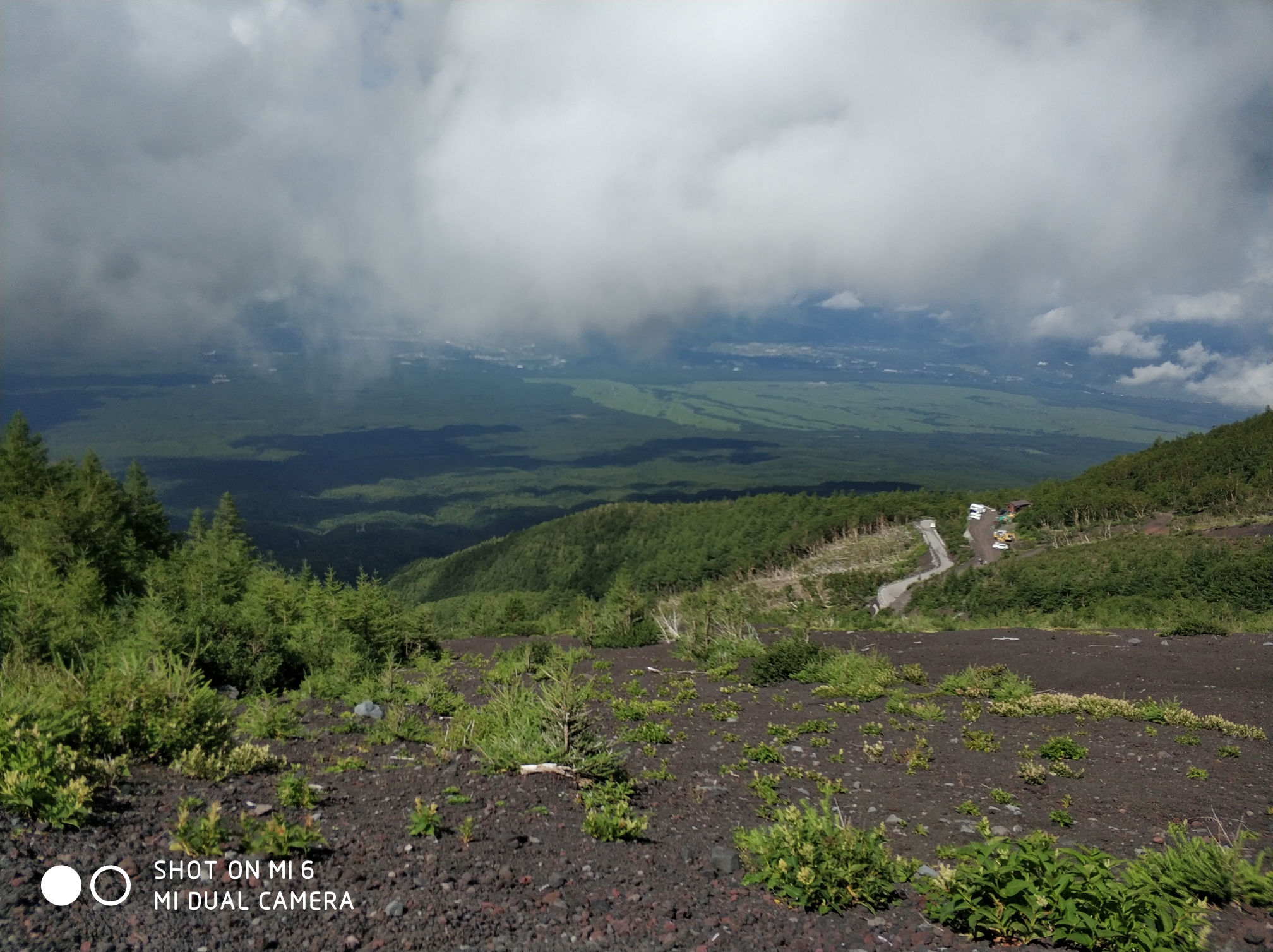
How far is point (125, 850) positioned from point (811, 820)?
523 cm

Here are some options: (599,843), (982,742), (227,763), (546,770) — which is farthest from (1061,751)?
(227,763)

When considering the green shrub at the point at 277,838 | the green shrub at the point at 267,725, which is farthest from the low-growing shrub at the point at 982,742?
the green shrub at the point at 267,725

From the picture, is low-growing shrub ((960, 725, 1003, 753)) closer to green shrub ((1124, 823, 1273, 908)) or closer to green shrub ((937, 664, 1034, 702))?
green shrub ((937, 664, 1034, 702))

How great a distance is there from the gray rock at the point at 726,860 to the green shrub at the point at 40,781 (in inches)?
198

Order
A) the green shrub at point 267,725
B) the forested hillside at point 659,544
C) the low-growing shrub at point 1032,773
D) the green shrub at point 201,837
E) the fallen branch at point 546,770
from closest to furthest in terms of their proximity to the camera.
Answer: the green shrub at point 201,837, the fallen branch at point 546,770, the low-growing shrub at point 1032,773, the green shrub at point 267,725, the forested hillside at point 659,544

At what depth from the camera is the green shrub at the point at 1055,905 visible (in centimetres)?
416

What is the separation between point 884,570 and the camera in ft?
131

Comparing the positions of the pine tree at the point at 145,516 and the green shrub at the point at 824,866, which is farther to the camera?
the pine tree at the point at 145,516

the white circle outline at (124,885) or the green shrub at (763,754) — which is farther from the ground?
the white circle outline at (124,885)

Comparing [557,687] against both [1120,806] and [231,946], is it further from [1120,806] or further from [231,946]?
[1120,806]

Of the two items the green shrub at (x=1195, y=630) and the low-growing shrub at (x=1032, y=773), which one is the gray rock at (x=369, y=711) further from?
the green shrub at (x=1195, y=630)

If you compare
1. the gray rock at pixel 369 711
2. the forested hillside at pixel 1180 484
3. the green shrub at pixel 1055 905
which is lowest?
the gray rock at pixel 369 711

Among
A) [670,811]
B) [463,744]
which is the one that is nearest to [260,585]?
[463,744]

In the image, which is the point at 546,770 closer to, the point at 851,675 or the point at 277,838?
the point at 277,838
